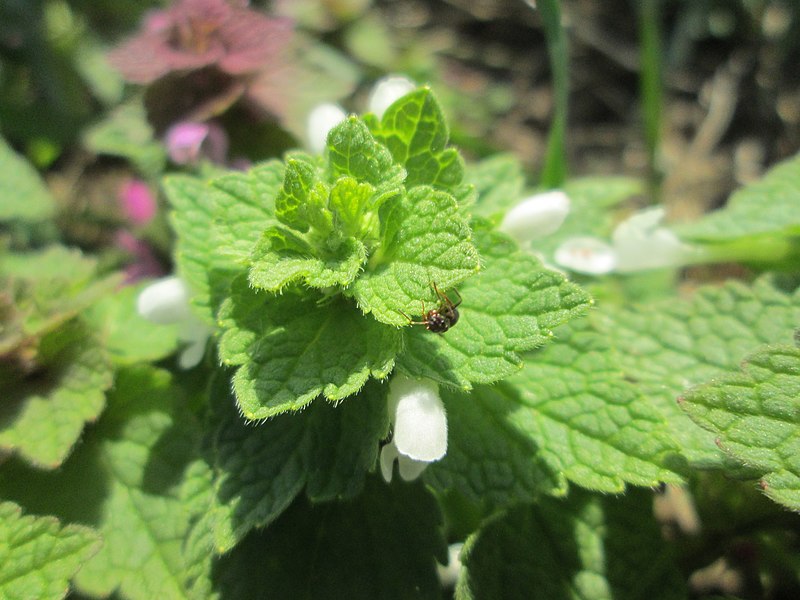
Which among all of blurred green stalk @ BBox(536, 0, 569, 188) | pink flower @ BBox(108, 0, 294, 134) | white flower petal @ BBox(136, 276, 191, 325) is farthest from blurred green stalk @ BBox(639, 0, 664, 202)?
white flower petal @ BBox(136, 276, 191, 325)

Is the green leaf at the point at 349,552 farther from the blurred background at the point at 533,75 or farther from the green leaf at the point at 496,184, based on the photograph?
the blurred background at the point at 533,75

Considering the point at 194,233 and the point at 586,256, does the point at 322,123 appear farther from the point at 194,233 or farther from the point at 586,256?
the point at 586,256

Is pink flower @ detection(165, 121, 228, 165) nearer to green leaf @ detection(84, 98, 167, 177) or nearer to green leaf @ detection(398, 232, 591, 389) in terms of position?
green leaf @ detection(84, 98, 167, 177)

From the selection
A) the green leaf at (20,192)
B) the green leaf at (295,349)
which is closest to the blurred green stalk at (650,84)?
the green leaf at (295,349)

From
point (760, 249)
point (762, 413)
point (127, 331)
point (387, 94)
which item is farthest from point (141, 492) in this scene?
point (760, 249)

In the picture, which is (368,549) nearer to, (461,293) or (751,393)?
(461,293)

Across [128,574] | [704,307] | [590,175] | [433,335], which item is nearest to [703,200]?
[590,175]
